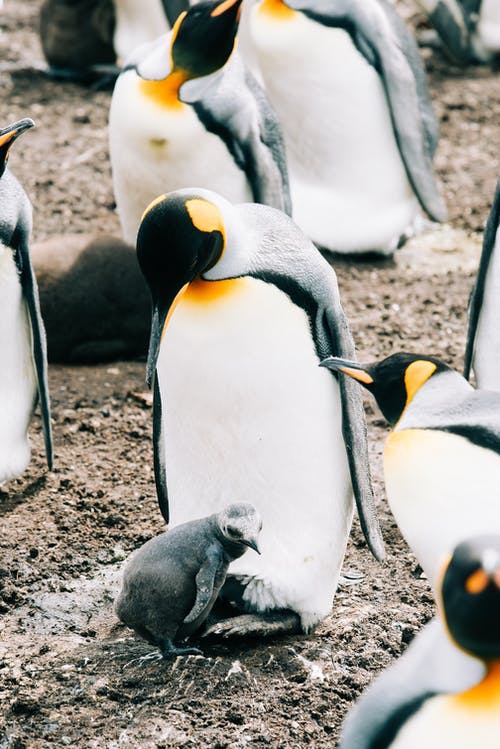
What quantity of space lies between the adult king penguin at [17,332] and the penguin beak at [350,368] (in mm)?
1275

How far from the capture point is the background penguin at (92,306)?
5328mm

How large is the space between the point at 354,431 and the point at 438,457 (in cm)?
51

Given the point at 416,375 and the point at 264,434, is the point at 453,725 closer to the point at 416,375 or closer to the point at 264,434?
the point at 416,375

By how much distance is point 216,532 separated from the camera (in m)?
3.36

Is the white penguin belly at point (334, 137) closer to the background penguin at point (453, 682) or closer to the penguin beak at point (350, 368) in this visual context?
the penguin beak at point (350, 368)

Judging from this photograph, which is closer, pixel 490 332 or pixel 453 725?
pixel 453 725

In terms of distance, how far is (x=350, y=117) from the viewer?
6.17 meters

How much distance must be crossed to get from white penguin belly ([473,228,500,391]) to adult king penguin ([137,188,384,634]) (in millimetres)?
939

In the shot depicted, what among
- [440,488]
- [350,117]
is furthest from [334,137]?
[440,488]

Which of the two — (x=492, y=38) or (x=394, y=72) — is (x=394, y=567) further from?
(x=492, y=38)

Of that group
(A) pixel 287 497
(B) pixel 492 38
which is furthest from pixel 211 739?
(B) pixel 492 38

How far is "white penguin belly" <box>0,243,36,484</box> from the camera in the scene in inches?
167

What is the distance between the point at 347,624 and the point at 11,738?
984 millimetres

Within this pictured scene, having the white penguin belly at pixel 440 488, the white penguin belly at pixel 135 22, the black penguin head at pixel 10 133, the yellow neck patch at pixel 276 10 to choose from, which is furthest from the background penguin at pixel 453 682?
the white penguin belly at pixel 135 22
